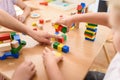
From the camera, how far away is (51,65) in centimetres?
67

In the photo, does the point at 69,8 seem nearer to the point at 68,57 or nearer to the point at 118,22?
the point at 68,57

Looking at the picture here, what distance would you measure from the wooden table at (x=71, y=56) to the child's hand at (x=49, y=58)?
0.07ft

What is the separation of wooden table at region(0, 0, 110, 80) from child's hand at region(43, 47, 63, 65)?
2cm

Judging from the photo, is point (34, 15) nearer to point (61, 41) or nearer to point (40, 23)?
point (40, 23)

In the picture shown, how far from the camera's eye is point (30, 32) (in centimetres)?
86

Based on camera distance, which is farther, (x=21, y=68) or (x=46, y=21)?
(x=46, y=21)

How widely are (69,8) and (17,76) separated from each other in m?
0.79

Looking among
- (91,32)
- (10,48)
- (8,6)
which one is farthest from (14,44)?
(8,6)

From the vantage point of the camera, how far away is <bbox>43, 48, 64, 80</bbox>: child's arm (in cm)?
64

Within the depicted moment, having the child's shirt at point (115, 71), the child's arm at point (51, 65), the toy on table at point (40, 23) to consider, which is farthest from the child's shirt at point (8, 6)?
the child's shirt at point (115, 71)

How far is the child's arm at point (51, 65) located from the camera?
639 mm

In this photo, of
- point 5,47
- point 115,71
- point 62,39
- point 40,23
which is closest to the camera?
point 115,71

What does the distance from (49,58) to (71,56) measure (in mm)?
105

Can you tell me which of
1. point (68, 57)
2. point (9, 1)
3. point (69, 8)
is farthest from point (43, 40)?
point (9, 1)
